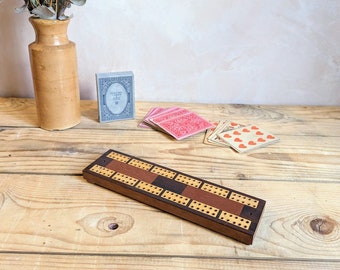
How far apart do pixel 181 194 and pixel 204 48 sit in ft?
1.68

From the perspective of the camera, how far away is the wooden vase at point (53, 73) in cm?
75

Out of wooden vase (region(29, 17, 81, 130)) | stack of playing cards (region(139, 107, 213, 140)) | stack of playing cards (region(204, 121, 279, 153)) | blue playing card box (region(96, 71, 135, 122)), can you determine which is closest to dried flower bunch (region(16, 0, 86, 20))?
wooden vase (region(29, 17, 81, 130))

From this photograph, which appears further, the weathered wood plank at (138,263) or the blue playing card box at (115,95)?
the blue playing card box at (115,95)

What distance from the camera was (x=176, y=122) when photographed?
0.86 metres

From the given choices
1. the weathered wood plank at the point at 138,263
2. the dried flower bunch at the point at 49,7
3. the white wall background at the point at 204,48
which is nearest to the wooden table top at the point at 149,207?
the weathered wood plank at the point at 138,263

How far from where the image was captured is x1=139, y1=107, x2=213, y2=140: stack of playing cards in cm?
82

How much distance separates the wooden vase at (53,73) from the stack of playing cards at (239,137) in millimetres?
332

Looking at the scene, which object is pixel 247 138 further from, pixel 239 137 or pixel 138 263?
pixel 138 263

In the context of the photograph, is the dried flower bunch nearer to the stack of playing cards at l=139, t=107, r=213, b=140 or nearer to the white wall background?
the white wall background

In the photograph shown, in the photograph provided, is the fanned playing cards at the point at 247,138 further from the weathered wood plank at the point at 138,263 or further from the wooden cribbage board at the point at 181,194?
the weathered wood plank at the point at 138,263

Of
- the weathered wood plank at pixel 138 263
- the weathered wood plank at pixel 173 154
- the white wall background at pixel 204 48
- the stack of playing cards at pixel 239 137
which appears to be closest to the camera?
the weathered wood plank at pixel 138 263

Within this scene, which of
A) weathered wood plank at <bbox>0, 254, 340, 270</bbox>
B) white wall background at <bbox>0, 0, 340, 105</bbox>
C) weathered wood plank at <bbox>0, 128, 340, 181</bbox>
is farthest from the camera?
white wall background at <bbox>0, 0, 340, 105</bbox>

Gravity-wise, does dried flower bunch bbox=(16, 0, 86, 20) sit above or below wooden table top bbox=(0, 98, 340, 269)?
above

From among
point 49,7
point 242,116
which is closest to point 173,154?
point 242,116
